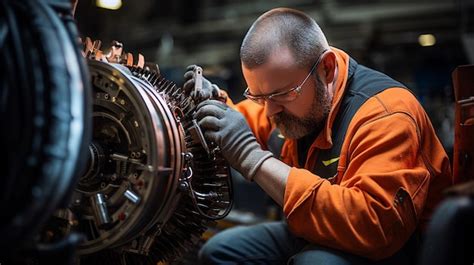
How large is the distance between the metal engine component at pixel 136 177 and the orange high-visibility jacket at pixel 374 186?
0.80 ft

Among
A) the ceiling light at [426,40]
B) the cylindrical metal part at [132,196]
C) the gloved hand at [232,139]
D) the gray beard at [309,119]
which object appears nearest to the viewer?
the cylindrical metal part at [132,196]

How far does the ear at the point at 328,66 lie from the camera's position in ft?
4.76

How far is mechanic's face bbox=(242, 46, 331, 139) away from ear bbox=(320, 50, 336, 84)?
0.09 feet

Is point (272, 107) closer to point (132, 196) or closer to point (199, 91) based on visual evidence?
point (199, 91)

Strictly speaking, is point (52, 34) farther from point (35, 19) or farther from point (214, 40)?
point (214, 40)

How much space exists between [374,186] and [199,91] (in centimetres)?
49

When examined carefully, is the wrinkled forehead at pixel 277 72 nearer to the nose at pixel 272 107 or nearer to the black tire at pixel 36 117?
the nose at pixel 272 107

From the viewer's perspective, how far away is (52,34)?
0.84 meters

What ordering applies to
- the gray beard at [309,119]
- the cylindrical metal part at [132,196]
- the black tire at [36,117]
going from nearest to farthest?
1. the black tire at [36,117]
2. the cylindrical metal part at [132,196]
3. the gray beard at [309,119]

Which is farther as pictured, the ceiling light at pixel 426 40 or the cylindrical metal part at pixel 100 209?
the ceiling light at pixel 426 40

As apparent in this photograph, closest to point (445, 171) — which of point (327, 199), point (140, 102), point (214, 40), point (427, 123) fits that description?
point (427, 123)

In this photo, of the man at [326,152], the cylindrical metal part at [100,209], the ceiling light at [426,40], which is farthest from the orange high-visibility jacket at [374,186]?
the ceiling light at [426,40]

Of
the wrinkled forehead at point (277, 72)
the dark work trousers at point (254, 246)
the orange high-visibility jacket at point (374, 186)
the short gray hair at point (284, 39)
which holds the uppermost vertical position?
the short gray hair at point (284, 39)

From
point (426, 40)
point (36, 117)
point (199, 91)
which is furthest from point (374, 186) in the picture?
point (426, 40)
